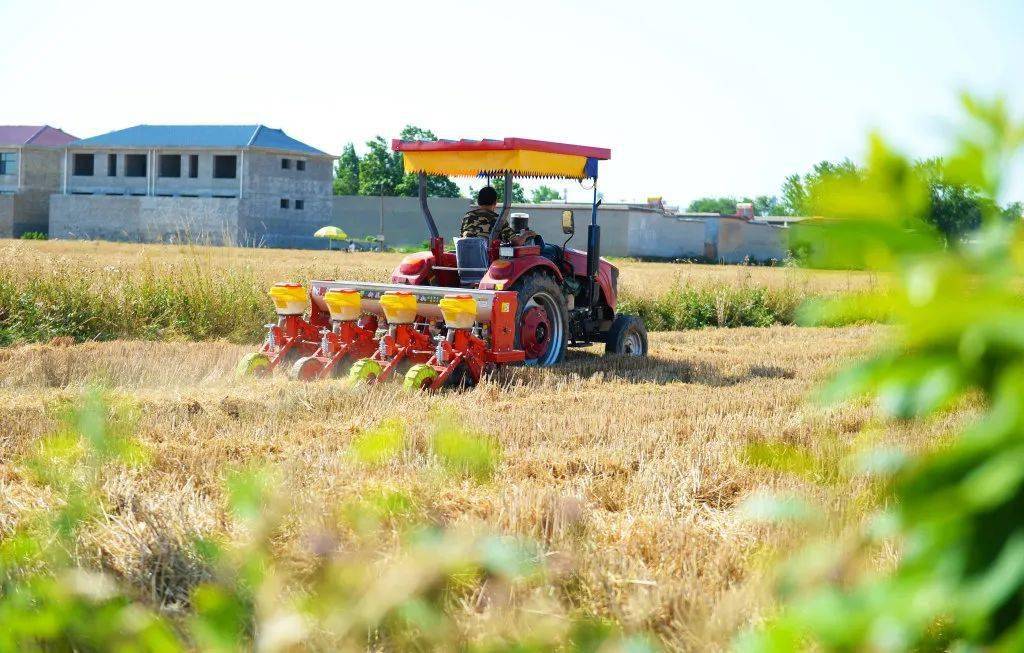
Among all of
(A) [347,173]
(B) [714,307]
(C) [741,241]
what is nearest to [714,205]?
(A) [347,173]

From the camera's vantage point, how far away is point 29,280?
12281 mm

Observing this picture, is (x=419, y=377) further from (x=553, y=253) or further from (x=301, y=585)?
(x=301, y=585)

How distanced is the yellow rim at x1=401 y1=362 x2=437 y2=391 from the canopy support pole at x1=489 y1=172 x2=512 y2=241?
6.46ft

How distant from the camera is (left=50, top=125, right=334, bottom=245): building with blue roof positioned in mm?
55375

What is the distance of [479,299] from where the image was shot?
30.9 ft

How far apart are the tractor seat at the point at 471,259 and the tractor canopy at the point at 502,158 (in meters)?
0.63

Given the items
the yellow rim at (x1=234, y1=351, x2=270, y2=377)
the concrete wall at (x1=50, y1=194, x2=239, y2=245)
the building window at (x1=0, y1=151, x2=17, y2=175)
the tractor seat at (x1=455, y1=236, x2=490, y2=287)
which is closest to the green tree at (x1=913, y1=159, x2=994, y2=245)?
the yellow rim at (x1=234, y1=351, x2=270, y2=377)

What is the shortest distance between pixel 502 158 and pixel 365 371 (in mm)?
2492

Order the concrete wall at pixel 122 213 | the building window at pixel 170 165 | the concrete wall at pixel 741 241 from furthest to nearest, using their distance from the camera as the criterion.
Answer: the building window at pixel 170 165 < the concrete wall at pixel 741 241 < the concrete wall at pixel 122 213

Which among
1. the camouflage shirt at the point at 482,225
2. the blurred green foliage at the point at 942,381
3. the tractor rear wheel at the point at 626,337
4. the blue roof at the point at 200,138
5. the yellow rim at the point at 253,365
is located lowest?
the yellow rim at the point at 253,365

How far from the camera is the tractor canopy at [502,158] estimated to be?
9883 millimetres

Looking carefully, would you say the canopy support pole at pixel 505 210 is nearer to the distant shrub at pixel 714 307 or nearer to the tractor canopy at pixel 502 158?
the tractor canopy at pixel 502 158

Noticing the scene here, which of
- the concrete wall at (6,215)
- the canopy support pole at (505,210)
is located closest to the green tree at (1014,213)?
the canopy support pole at (505,210)

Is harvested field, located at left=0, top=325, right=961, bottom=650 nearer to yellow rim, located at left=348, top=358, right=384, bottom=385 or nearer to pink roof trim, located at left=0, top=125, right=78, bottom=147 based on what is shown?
yellow rim, located at left=348, top=358, right=384, bottom=385
